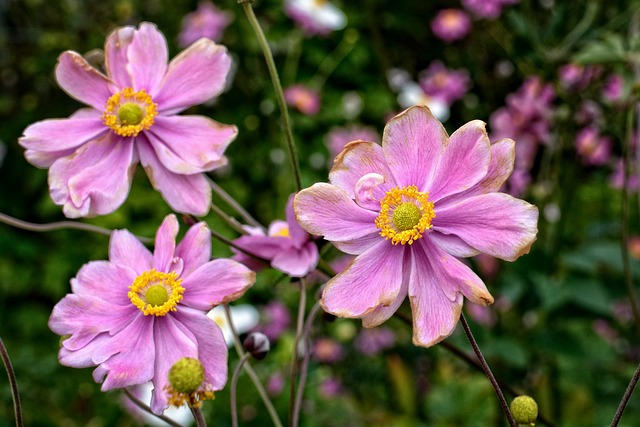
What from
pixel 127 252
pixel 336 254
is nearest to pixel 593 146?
pixel 336 254

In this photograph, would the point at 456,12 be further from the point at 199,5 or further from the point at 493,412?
the point at 493,412

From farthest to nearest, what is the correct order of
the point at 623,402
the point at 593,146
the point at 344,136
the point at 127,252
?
the point at 344,136, the point at 593,146, the point at 127,252, the point at 623,402

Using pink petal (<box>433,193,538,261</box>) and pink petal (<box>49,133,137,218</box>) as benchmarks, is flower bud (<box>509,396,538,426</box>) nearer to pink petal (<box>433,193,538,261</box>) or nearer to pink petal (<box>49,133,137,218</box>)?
pink petal (<box>433,193,538,261</box>)

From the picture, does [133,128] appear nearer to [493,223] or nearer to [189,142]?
[189,142]

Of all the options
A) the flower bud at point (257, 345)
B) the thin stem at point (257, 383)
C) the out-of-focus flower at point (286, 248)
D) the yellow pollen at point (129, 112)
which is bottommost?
the thin stem at point (257, 383)

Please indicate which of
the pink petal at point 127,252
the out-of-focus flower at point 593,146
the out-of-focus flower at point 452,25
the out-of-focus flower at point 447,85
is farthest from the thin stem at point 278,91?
the out-of-focus flower at point 452,25

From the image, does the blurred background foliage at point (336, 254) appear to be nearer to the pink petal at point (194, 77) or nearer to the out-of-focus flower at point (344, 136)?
the out-of-focus flower at point (344, 136)
